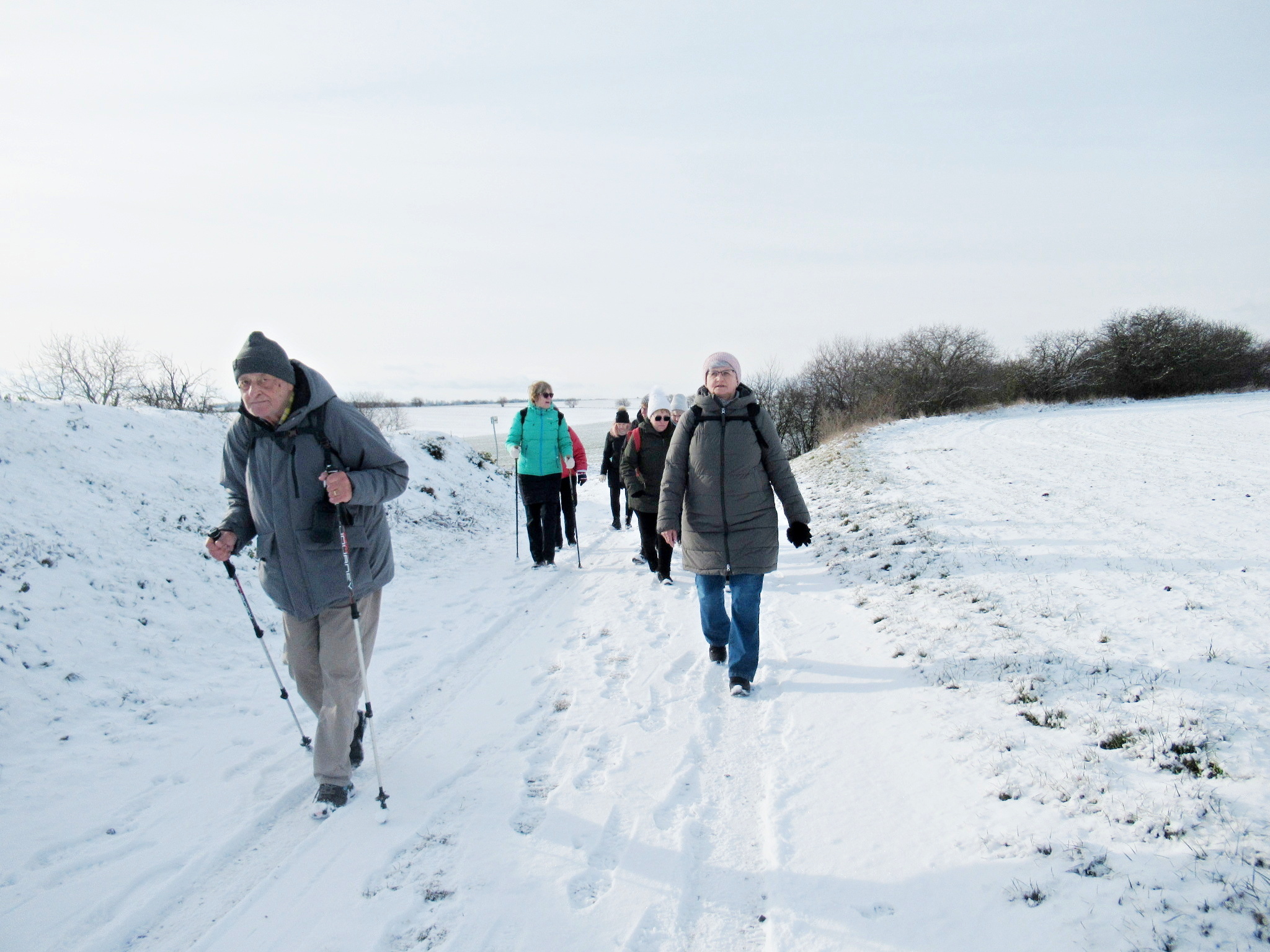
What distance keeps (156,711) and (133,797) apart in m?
1.18

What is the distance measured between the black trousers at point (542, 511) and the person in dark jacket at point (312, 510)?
4.61 meters

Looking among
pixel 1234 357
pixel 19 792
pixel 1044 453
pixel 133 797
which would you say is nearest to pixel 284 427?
pixel 133 797

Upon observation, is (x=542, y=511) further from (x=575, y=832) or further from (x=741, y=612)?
(x=575, y=832)

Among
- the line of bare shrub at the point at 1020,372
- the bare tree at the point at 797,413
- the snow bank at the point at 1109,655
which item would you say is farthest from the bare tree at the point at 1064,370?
the snow bank at the point at 1109,655

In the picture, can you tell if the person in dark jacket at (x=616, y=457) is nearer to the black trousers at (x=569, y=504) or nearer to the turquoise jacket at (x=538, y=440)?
the black trousers at (x=569, y=504)

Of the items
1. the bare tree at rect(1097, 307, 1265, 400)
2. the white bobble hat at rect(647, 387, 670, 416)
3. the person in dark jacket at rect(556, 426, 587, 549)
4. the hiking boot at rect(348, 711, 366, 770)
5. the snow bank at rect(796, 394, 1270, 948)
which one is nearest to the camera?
the snow bank at rect(796, 394, 1270, 948)

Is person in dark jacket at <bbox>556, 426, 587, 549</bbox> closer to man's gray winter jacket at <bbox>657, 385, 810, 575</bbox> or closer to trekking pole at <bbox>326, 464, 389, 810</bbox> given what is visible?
man's gray winter jacket at <bbox>657, 385, 810, 575</bbox>

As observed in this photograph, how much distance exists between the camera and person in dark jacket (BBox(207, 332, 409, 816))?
3.04 m

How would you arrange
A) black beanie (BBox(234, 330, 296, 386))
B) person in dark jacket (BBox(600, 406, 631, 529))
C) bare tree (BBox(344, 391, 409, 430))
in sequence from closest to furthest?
black beanie (BBox(234, 330, 296, 386)) < person in dark jacket (BBox(600, 406, 631, 529)) < bare tree (BBox(344, 391, 409, 430))

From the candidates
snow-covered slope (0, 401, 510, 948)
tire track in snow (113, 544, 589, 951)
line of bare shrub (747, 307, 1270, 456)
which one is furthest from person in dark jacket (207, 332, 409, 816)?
line of bare shrub (747, 307, 1270, 456)

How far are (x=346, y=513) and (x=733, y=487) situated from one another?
2.45m

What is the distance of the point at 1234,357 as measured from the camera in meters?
41.7

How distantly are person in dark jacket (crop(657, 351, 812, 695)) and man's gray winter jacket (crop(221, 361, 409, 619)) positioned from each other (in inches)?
81.0

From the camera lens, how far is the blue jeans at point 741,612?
424 centimetres
